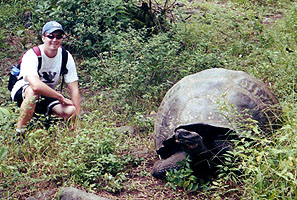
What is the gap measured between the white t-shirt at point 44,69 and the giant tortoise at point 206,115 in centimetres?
128

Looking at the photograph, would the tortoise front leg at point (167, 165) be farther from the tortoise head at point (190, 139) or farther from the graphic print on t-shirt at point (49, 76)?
the graphic print on t-shirt at point (49, 76)

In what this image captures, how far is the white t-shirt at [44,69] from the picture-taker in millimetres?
4379

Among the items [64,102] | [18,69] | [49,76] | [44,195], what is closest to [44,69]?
[49,76]

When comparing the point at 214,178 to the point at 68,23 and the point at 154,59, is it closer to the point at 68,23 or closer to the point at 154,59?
the point at 154,59

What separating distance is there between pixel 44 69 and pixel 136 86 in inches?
44.7

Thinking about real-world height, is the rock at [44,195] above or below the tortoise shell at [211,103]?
below

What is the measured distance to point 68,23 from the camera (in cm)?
649

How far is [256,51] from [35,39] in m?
3.33

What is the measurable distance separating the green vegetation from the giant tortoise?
0.13m

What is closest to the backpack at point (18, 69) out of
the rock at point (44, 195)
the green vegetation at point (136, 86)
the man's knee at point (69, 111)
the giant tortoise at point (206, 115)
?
the green vegetation at point (136, 86)

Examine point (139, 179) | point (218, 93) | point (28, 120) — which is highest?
point (218, 93)

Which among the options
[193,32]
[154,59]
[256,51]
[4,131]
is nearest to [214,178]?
[4,131]

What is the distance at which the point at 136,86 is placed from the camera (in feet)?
17.0

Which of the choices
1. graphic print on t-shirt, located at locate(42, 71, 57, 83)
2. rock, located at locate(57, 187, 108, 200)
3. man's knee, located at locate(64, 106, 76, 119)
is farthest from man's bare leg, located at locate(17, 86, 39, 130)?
rock, located at locate(57, 187, 108, 200)
